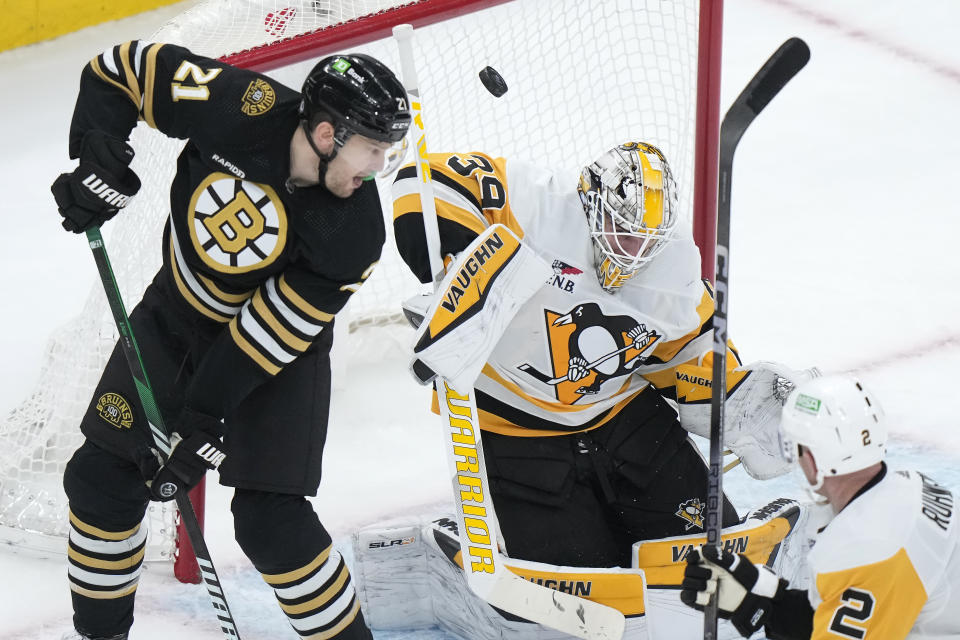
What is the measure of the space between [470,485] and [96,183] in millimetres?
884

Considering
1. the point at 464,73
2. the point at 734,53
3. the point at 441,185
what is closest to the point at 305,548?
the point at 441,185

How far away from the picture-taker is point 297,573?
8.00 feet

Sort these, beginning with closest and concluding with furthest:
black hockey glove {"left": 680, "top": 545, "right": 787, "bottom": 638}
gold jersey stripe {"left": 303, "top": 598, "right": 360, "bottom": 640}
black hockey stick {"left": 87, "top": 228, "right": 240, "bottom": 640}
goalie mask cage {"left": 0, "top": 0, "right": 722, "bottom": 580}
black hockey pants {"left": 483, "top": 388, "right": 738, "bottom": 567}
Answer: black hockey glove {"left": 680, "top": 545, "right": 787, "bottom": 638} → black hockey stick {"left": 87, "top": 228, "right": 240, "bottom": 640} → gold jersey stripe {"left": 303, "top": 598, "right": 360, "bottom": 640} → black hockey pants {"left": 483, "top": 388, "right": 738, "bottom": 567} → goalie mask cage {"left": 0, "top": 0, "right": 722, "bottom": 580}

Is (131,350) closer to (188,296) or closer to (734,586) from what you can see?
(188,296)

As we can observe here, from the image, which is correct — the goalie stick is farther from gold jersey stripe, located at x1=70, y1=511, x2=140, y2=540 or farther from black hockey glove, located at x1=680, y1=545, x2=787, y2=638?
gold jersey stripe, located at x1=70, y1=511, x2=140, y2=540

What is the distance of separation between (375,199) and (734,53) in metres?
3.45

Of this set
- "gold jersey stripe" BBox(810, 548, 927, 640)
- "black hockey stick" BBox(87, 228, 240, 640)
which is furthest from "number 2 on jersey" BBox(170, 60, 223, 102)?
"gold jersey stripe" BBox(810, 548, 927, 640)

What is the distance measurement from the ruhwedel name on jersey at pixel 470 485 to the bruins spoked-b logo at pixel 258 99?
0.62 meters

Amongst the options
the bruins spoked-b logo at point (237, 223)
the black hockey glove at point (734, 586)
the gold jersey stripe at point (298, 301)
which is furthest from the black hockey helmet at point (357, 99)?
the black hockey glove at point (734, 586)

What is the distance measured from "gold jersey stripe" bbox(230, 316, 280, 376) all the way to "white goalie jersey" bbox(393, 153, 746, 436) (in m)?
0.40

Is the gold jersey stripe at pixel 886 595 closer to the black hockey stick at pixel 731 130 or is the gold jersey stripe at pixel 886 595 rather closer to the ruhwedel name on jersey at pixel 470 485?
the black hockey stick at pixel 731 130

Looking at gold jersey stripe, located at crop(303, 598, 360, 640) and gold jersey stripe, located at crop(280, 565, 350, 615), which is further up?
A: gold jersey stripe, located at crop(280, 565, 350, 615)

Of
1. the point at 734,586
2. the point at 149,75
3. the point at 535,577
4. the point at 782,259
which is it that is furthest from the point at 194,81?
the point at 782,259

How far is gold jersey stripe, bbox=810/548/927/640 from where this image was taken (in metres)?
1.91
